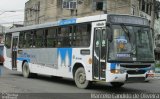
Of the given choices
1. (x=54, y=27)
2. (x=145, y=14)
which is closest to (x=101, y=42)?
(x=54, y=27)

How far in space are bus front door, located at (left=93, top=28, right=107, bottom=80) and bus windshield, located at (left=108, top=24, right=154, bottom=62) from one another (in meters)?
0.43

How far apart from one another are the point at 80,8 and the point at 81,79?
141 feet

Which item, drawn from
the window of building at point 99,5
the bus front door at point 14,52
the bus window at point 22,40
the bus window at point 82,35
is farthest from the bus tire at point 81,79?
the window of building at point 99,5

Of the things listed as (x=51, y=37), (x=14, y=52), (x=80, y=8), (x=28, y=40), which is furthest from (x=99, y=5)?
(x=51, y=37)

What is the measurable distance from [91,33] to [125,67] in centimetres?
217

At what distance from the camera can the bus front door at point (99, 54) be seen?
15430 millimetres

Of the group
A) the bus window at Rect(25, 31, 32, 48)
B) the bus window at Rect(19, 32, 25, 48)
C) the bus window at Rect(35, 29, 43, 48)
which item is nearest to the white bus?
the bus window at Rect(35, 29, 43, 48)

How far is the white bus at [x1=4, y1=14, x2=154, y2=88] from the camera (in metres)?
15.1

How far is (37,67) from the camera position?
21484 millimetres

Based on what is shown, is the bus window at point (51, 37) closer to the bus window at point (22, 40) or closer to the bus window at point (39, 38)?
the bus window at point (39, 38)

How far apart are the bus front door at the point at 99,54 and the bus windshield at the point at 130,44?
0.43 metres

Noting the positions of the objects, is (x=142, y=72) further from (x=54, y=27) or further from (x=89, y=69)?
(x=54, y=27)

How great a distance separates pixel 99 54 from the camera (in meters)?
15.7

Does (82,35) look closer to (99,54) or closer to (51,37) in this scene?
(99,54)
